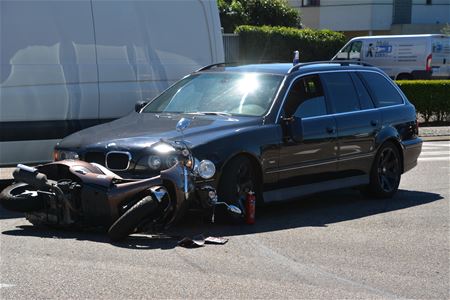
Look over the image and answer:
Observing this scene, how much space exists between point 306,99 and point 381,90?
166cm

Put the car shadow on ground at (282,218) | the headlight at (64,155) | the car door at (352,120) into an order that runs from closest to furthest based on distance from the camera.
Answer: the car shadow on ground at (282,218) < the headlight at (64,155) < the car door at (352,120)

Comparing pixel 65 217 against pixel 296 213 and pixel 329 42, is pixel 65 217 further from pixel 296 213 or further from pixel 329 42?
pixel 329 42

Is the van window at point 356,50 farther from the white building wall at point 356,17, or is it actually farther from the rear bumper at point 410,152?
the rear bumper at point 410,152

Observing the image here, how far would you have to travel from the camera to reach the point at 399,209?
8812 millimetres

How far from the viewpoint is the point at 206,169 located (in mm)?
7062

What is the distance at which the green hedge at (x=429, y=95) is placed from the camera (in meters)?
19.6

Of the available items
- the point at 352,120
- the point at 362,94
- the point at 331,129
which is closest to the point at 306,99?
the point at 331,129

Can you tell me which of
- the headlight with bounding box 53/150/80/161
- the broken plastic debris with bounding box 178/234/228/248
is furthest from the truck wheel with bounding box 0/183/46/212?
the broken plastic debris with bounding box 178/234/228/248

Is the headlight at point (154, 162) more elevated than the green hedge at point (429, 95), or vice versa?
the headlight at point (154, 162)

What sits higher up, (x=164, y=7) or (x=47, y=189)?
(x=164, y=7)

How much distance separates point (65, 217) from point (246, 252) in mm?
1679

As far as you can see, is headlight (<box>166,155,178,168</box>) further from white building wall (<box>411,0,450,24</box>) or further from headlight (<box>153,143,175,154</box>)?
white building wall (<box>411,0,450,24</box>)

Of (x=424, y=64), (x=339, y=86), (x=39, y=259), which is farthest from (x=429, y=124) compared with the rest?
(x=39, y=259)

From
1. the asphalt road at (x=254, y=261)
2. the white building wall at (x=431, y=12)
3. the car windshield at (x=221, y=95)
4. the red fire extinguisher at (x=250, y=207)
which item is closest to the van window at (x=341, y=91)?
the car windshield at (x=221, y=95)
